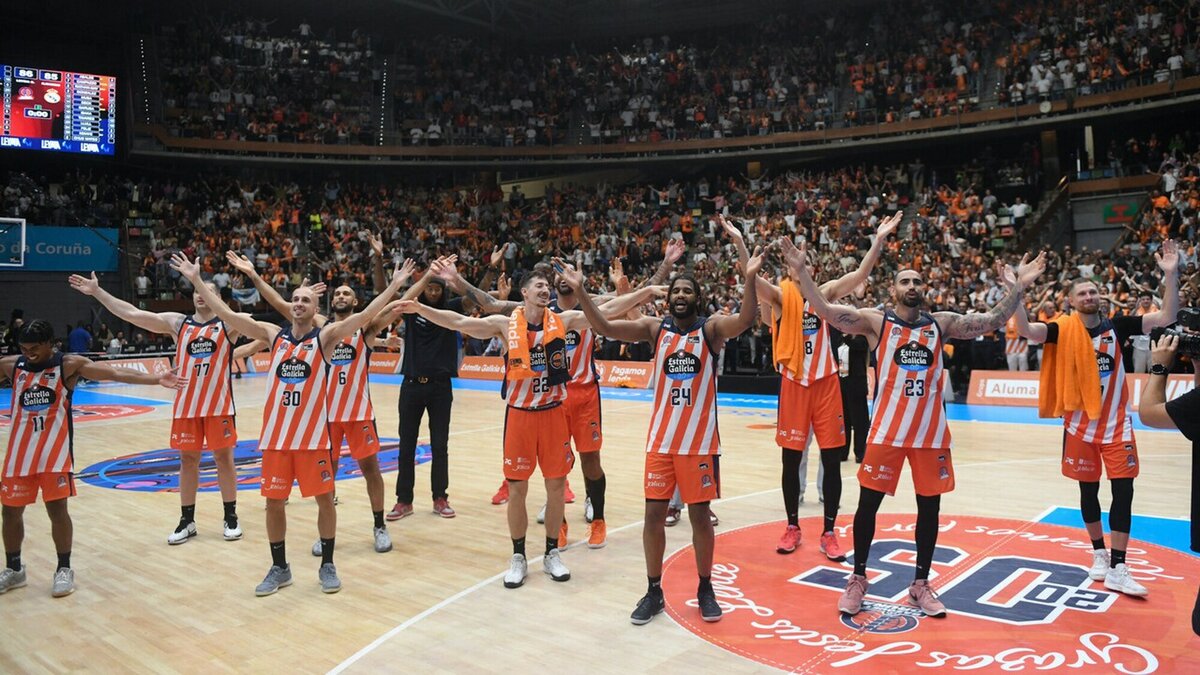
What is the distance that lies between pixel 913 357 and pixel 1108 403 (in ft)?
4.74

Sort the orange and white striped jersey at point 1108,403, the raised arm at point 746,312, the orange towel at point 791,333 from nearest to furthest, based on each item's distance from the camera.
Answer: the raised arm at point 746,312
the orange and white striped jersey at point 1108,403
the orange towel at point 791,333

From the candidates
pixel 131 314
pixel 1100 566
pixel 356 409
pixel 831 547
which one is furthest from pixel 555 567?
pixel 131 314

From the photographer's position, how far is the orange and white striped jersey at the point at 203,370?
24.1ft

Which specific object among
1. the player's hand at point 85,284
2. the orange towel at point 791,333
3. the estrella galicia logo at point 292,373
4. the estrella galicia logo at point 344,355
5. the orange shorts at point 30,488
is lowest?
the orange shorts at point 30,488

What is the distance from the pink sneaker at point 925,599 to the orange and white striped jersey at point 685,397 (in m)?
1.48

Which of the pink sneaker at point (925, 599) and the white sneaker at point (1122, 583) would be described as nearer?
the pink sneaker at point (925, 599)

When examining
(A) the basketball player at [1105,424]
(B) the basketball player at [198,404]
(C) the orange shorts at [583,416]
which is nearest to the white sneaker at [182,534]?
(B) the basketball player at [198,404]

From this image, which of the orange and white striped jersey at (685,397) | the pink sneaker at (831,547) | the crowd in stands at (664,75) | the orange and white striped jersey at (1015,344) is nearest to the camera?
the orange and white striped jersey at (685,397)

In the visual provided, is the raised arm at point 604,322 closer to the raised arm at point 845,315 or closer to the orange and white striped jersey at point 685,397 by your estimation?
the orange and white striped jersey at point 685,397

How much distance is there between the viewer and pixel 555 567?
616 centimetres

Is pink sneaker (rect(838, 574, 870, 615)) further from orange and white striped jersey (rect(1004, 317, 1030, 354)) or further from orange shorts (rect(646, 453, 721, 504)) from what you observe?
orange and white striped jersey (rect(1004, 317, 1030, 354))

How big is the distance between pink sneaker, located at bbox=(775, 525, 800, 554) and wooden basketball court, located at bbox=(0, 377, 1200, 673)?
0.25 ft

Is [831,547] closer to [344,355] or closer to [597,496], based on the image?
[597,496]

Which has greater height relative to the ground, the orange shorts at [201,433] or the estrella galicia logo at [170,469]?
the orange shorts at [201,433]
